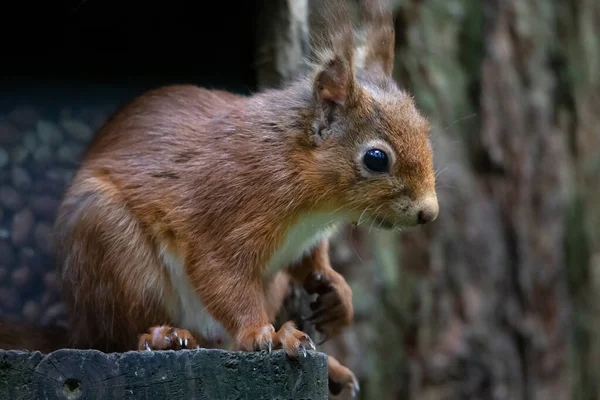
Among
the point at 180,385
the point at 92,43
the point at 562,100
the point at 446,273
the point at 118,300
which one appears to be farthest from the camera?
the point at 562,100

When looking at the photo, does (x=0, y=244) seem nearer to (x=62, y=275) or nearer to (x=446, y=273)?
(x=62, y=275)

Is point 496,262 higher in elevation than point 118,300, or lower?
lower

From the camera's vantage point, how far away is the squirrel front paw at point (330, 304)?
2.86 m

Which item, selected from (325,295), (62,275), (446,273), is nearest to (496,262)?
(446,273)

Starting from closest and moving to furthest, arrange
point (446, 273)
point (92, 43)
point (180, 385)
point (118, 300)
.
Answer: point (180, 385), point (118, 300), point (92, 43), point (446, 273)

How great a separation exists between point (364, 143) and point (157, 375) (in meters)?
0.88

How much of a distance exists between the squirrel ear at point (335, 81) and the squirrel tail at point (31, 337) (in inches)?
40.9

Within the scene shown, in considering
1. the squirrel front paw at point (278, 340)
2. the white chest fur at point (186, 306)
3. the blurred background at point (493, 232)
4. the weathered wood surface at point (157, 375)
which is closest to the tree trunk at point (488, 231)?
the blurred background at point (493, 232)

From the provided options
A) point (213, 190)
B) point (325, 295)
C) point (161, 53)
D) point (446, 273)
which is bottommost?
point (446, 273)

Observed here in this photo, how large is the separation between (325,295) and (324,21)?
31.6 inches

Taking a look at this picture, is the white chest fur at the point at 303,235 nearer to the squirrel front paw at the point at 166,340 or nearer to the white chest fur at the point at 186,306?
the white chest fur at the point at 186,306

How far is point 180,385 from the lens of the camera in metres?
2.03

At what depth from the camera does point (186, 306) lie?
104 inches

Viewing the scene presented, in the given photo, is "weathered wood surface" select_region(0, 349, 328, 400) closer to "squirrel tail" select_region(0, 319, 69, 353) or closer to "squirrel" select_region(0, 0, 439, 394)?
"squirrel" select_region(0, 0, 439, 394)
